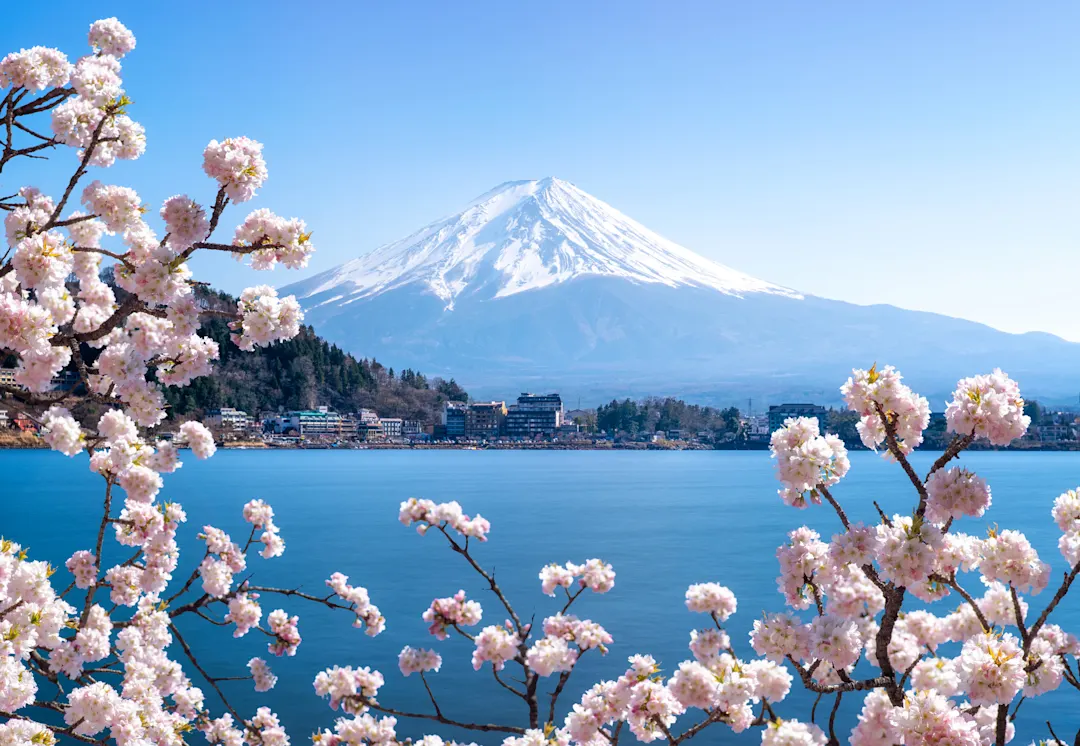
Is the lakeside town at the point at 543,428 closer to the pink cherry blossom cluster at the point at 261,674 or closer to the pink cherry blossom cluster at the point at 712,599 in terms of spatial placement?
the pink cherry blossom cluster at the point at 261,674

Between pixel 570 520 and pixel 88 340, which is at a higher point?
pixel 88 340

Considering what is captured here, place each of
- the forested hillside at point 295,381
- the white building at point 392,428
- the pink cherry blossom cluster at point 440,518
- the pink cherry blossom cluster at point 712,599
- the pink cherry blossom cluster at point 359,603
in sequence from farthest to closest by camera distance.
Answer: the white building at point 392,428
the forested hillside at point 295,381
the pink cherry blossom cluster at point 359,603
the pink cherry blossom cluster at point 440,518
the pink cherry blossom cluster at point 712,599

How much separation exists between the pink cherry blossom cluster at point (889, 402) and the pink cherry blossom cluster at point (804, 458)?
0.50 feet

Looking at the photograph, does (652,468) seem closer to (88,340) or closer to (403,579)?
(403,579)

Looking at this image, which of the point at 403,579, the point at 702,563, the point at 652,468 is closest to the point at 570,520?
the point at 702,563

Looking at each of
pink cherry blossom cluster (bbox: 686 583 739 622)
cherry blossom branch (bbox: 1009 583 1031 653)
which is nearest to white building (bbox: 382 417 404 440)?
pink cherry blossom cluster (bbox: 686 583 739 622)

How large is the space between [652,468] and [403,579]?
256 ft

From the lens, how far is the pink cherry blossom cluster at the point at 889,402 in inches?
124

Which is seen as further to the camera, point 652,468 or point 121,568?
point 652,468

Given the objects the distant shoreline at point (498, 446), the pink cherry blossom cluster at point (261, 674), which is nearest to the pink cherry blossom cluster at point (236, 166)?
the pink cherry blossom cluster at point (261, 674)

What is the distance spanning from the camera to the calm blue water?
1498 cm

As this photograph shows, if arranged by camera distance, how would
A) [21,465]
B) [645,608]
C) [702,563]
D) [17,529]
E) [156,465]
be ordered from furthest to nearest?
[21,465] < [17,529] < [702,563] < [645,608] < [156,465]

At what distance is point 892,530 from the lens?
3.06 m

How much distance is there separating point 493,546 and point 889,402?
33.7 metres
